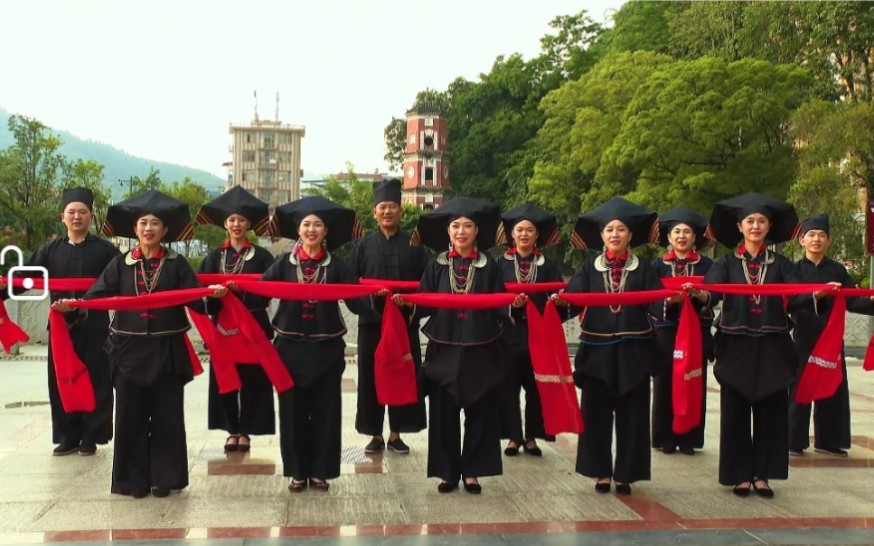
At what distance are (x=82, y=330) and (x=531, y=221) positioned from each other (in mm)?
3856

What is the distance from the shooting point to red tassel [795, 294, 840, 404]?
283 inches

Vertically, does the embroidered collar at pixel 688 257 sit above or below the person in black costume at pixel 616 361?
above

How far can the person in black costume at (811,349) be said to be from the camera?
7984 millimetres

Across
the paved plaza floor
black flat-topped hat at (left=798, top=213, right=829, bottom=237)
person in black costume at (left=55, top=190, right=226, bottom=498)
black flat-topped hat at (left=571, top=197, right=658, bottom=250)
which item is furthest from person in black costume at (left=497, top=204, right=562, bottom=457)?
person in black costume at (left=55, top=190, right=226, bottom=498)

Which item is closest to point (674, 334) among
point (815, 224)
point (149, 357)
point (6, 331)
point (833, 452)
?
point (815, 224)

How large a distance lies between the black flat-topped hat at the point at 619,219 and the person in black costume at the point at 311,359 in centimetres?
174

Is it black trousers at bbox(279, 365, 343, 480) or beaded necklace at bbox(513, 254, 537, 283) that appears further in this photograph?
beaded necklace at bbox(513, 254, 537, 283)

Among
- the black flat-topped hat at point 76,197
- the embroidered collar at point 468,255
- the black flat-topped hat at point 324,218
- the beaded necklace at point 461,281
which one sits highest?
the black flat-topped hat at point 76,197

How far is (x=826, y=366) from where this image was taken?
23.7ft

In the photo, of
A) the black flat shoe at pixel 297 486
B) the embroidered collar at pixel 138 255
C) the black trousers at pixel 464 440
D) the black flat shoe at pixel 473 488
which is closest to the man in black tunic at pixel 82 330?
the embroidered collar at pixel 138 255

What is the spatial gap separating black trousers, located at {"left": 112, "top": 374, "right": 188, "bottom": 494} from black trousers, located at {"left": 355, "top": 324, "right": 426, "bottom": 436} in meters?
1.88

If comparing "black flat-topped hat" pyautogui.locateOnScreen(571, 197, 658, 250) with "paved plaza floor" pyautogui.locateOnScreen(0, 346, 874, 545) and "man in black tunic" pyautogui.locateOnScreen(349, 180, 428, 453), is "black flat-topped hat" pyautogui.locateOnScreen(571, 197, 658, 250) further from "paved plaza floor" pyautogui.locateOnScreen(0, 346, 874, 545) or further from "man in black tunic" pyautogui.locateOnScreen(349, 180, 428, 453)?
"paved plaza floor" pyautogui.locateOnScreen(0, 346, 874, 545)

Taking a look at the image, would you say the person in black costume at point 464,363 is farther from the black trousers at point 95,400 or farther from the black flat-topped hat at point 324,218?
the black trousers at point 95,400

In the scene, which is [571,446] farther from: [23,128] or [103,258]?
[23,128]
